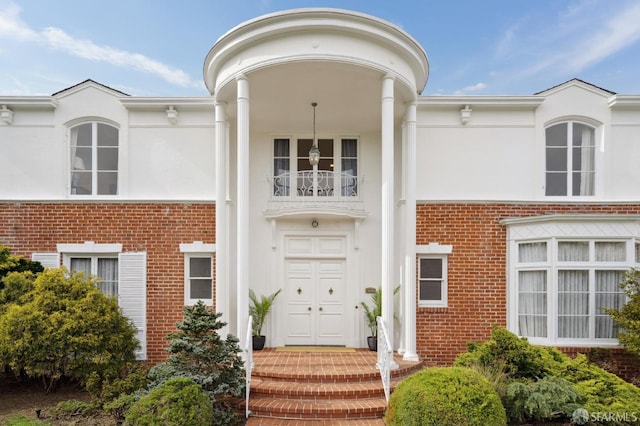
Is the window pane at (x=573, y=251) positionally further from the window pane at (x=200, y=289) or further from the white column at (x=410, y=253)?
the window pane at (x=200, y=289)

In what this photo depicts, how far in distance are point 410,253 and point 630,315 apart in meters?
4.38

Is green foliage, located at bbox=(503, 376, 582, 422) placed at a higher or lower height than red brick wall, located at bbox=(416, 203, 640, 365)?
lower

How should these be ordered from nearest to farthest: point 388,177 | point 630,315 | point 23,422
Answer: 1. point 23,422
2. point 388,177
3. point 630,315

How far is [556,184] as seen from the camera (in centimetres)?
919

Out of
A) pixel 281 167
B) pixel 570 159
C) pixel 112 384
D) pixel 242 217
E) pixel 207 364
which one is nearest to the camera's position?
pixel 207 364

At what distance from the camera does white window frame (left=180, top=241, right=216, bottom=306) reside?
8852 millimetres

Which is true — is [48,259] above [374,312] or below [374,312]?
above

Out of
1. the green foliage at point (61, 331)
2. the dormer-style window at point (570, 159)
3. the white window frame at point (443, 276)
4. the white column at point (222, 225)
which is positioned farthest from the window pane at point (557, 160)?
the green foliage at point (61, 331)

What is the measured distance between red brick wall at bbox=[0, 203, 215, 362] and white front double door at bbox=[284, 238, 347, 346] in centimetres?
235

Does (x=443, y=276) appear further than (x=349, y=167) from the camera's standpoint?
No

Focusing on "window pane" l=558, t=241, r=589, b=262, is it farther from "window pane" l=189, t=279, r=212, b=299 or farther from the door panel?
"window pane" l=189, t=279, r=212, b=299

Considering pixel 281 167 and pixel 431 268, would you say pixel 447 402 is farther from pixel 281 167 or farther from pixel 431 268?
pixel 281 167

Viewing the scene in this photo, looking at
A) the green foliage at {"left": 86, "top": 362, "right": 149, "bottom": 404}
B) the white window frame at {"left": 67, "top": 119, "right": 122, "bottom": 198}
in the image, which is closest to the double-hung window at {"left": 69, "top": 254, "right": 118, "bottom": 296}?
the white window frame at {"left": 67, "top": 119, "right": 122, "bottom": 198}

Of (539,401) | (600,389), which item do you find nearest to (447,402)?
(539,401)
